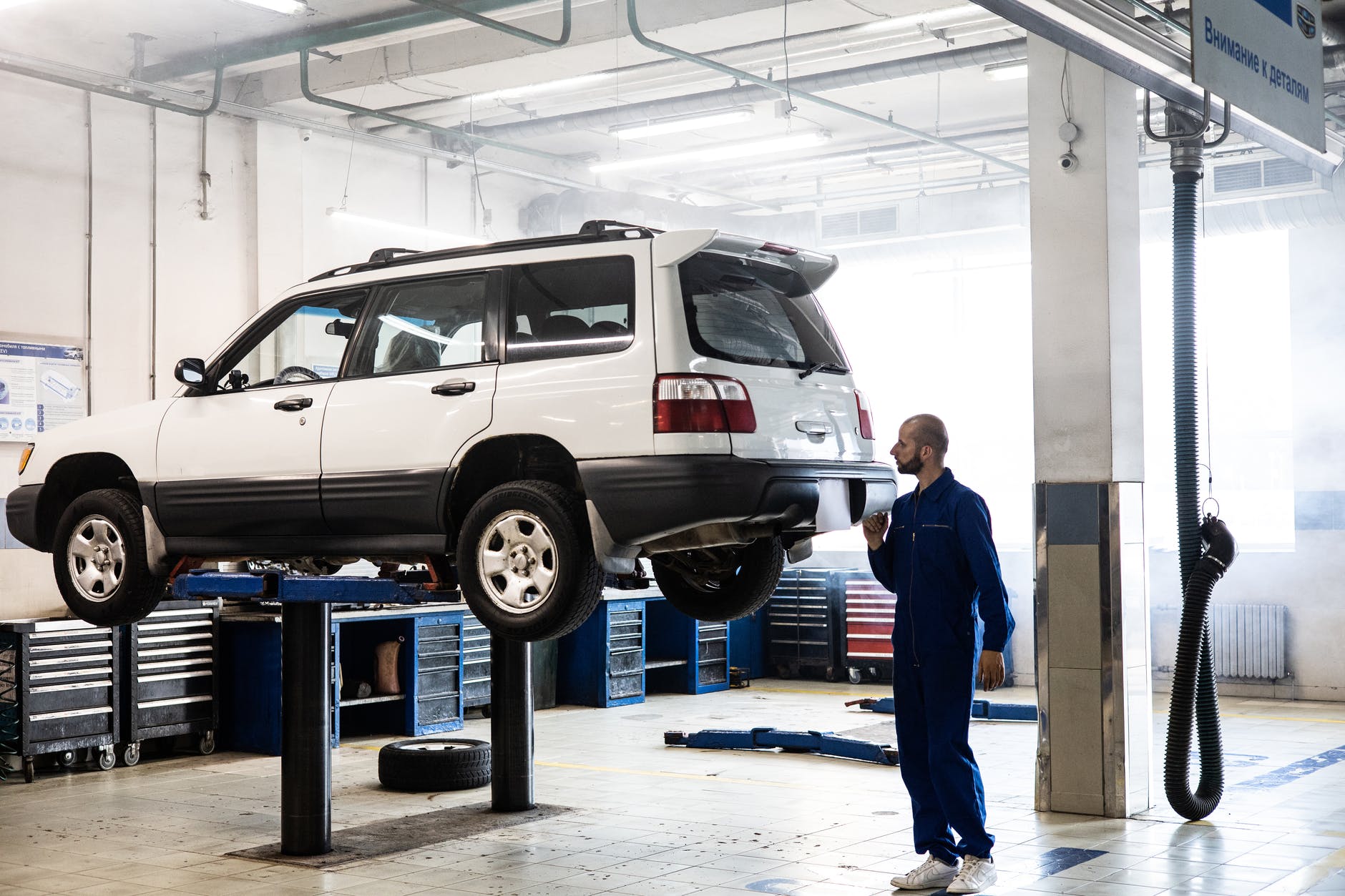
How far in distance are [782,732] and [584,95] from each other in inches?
232

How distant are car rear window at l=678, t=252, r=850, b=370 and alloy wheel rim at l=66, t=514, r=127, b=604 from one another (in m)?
2.73

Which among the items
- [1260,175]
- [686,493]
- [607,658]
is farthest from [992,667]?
[1260,175]

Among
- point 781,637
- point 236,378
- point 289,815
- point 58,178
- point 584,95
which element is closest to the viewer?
point 236,378

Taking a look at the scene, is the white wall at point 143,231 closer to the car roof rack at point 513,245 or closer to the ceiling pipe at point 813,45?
the ceiling pipe at point 813,45

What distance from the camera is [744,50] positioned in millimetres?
10969

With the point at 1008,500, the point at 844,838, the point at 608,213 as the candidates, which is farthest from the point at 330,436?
the point at 1008,500

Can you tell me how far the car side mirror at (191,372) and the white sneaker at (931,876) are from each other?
3582mm

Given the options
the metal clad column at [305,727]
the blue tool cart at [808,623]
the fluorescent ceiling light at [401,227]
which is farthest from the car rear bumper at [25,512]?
the blue tool cart at [808,623]

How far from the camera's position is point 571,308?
207 inches

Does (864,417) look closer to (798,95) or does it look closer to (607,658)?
(798,95)

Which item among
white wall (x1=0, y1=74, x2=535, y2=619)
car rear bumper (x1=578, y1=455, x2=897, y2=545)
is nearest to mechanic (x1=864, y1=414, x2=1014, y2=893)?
car rear bumper (x1=578, y1=455, x2=897, y2=545)

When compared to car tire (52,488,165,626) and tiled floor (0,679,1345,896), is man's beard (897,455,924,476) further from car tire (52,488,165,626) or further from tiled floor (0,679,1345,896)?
car tire (52,488,165,626)

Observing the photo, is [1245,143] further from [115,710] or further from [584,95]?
[115,710]

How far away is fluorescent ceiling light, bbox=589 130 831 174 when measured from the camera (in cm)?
1207
